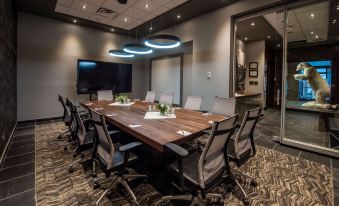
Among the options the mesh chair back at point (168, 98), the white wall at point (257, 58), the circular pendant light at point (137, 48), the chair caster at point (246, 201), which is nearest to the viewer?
the chair caster at point (246, 201)

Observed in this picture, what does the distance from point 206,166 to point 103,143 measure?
1.15 metres

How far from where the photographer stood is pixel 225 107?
3.21 meters

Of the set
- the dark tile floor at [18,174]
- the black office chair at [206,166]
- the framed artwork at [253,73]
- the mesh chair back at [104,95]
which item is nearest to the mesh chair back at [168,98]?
the mesh chair back at [104,95]

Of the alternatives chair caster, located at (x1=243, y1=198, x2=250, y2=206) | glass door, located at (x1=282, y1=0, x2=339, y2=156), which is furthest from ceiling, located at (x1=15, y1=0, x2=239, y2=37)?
chair caster, located at (x1=243, y1=198, x2=250, y2=206)

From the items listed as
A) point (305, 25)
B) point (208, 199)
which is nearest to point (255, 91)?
point (305, 25)

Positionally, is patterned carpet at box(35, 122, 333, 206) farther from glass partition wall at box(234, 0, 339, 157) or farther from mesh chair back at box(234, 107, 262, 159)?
glass partition wall at box(234, 0, 339, 157)

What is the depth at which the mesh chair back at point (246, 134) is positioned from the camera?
197 centimetres

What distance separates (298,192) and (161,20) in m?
5.57

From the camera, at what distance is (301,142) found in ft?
12.0

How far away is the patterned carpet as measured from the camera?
6.53 ft

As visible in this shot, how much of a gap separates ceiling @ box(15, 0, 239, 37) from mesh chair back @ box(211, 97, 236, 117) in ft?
9.23

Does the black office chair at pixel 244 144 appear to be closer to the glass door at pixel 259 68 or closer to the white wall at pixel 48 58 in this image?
the glass door at pixel 259 68

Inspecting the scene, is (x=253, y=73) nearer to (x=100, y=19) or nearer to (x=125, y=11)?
(x=125, y=11)

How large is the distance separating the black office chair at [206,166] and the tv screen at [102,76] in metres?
5.39
